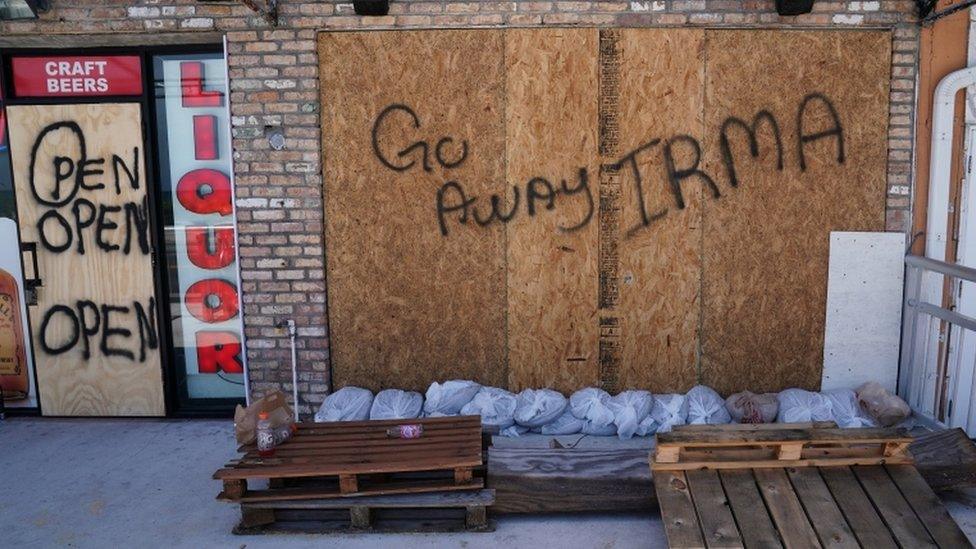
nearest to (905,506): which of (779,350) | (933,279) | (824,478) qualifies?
(824,478)

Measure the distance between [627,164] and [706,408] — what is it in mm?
1756

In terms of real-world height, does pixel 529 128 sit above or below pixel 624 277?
above

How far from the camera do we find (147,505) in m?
4.02

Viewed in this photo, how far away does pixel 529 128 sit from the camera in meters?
4.95

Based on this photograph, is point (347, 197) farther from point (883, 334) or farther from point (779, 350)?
point (883, 334)

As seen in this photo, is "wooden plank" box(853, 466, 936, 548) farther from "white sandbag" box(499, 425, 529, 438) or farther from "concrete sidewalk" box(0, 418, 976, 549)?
"white sandbag" box(499, 425, 529, 438)

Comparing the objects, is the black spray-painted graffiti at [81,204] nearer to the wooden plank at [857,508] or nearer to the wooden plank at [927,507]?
the wooden plank at [857,508]

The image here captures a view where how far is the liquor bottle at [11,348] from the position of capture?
210 inches

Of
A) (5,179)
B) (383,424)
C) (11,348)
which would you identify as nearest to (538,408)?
(383,424)

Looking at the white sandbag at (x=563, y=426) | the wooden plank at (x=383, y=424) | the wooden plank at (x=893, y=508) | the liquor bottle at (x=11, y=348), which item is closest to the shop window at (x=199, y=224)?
the liquor bottle at (x=11, y=348)

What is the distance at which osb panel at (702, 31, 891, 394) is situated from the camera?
4.88 meters

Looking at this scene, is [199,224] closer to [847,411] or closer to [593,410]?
[593,410]

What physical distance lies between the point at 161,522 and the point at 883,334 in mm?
4799

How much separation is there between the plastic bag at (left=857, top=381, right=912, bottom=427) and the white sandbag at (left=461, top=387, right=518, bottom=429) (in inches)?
93.9
